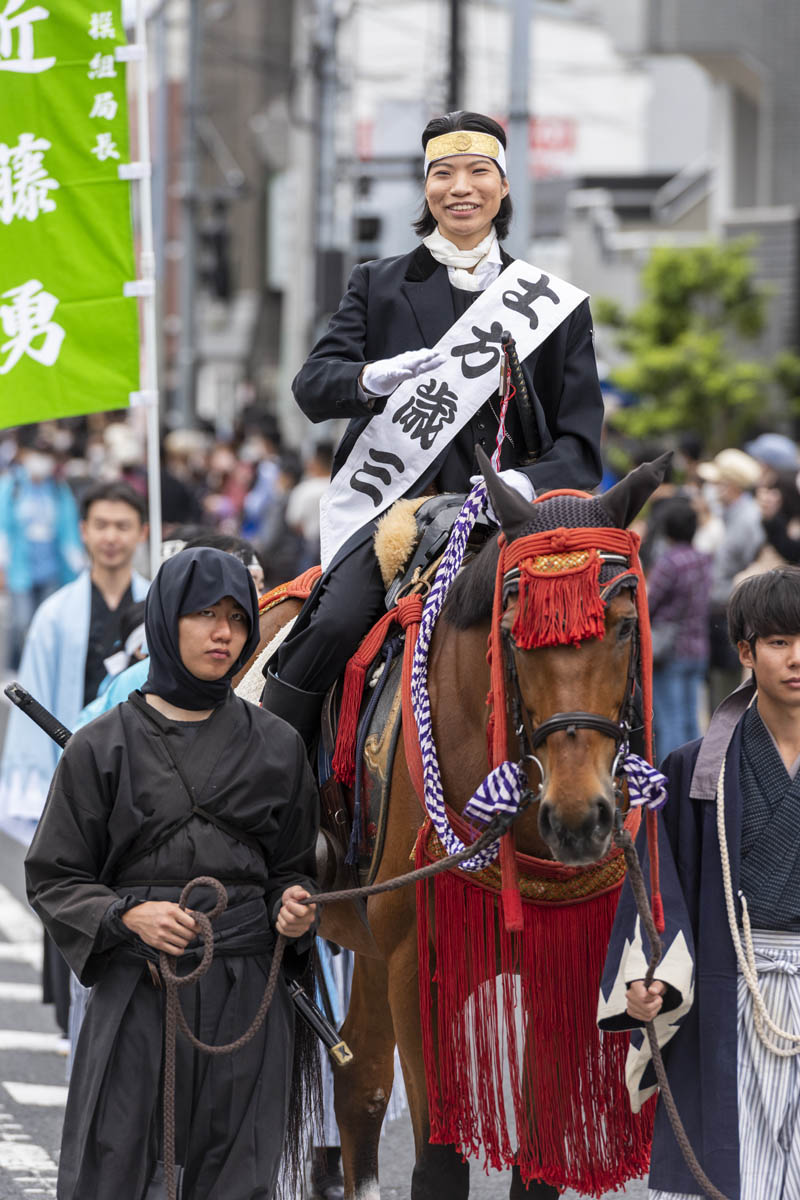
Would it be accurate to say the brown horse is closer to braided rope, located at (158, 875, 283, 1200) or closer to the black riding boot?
the black riding boot

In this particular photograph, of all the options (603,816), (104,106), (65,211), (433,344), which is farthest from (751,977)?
(104,106)

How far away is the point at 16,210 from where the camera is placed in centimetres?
713

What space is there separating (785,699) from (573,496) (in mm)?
679

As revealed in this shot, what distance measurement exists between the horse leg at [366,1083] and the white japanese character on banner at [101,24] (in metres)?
3.91

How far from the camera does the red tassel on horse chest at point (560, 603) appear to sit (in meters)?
3.81

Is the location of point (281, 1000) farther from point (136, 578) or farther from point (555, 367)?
point (136, 578)

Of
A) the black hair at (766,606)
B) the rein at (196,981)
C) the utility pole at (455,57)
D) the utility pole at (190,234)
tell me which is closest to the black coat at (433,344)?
the black hair at (766,606)

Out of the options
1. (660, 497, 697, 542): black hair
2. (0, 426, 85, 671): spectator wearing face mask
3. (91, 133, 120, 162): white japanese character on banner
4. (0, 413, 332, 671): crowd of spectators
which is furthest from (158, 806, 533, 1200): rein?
(0, 426, 85, 671): spectator wearing face mask

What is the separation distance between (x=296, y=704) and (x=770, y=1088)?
5.54 ft

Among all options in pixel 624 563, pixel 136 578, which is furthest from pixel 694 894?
pixel 136 578

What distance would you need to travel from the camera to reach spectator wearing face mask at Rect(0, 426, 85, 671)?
16328 mm

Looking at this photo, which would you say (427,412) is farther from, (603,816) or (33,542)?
(33,542)

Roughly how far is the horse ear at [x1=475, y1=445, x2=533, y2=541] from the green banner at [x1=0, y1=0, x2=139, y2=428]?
130 inches

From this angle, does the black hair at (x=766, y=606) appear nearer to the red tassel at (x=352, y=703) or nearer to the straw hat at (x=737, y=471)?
the red tassel at (x=352, y=703)
